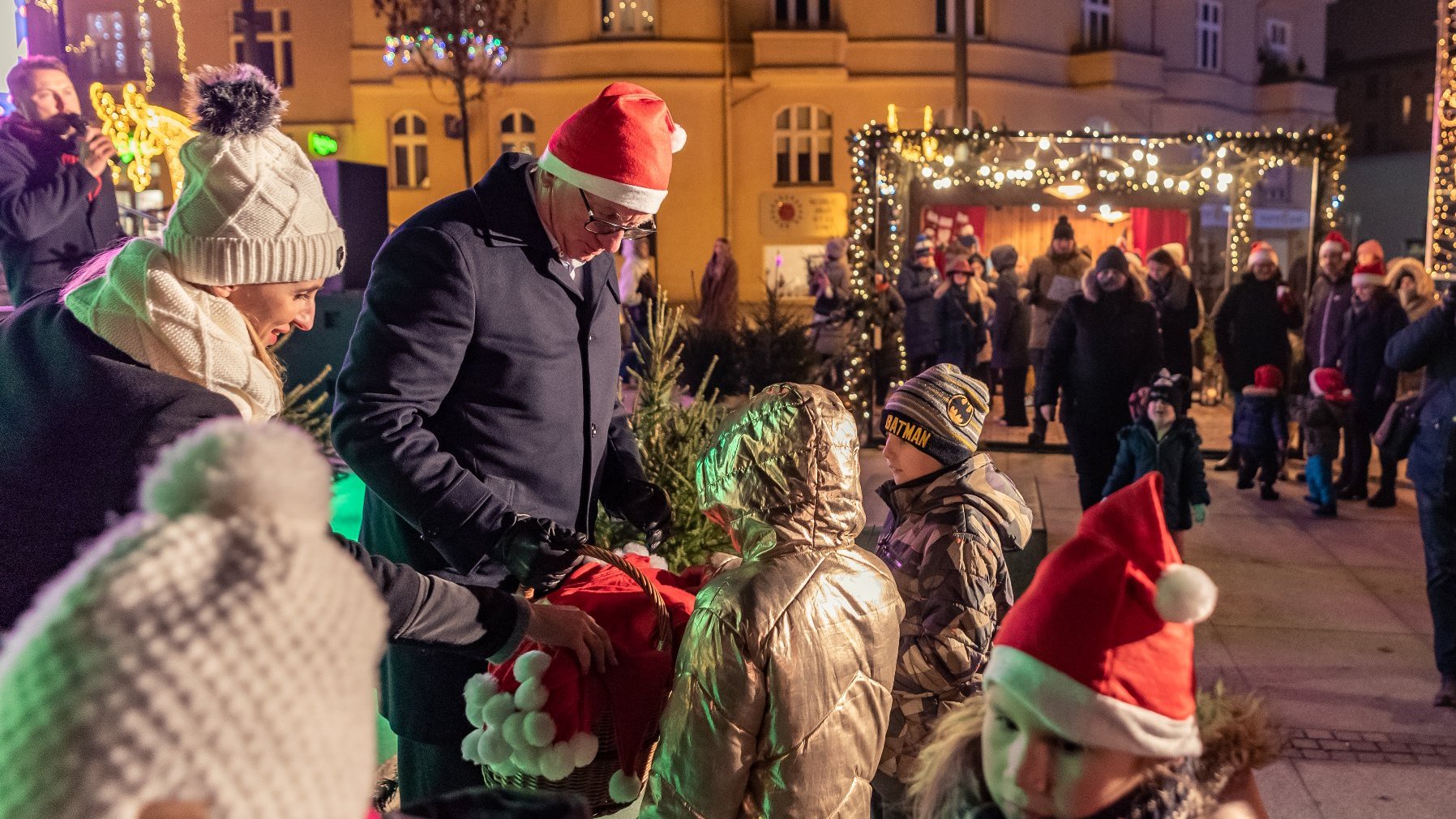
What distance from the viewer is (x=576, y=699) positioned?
6.87ft

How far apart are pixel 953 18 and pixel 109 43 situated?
22.0 m

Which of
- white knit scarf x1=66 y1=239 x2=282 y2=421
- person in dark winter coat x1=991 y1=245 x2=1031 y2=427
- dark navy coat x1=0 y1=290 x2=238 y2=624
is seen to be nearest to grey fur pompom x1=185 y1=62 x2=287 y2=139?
white knit scarf x1=66 y1=239 x2=282 y2=421

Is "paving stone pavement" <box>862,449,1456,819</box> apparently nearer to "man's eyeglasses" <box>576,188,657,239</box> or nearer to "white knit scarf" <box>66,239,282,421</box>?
"man's eyeglasses" <box>576,188,657,239</box>

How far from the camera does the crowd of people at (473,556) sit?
0.78 metres

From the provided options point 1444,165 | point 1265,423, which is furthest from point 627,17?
point 1444,165

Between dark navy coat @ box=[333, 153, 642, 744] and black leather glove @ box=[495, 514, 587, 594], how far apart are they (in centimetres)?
9

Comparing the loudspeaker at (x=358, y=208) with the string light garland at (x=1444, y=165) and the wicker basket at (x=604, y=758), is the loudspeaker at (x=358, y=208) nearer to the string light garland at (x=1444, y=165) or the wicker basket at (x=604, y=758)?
the string light garland at (x=1444, y=165)

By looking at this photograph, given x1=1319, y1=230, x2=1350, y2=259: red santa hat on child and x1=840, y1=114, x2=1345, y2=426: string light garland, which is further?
x1=840, y1=114, x2=1345, y2=426: string light garland

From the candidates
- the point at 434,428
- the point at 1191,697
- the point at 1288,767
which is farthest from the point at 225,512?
the point at 1288,767

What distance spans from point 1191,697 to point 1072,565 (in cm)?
26

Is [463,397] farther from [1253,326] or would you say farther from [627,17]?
[627,17]

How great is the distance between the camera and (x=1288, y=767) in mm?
4762

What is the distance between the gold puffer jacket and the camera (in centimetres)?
213

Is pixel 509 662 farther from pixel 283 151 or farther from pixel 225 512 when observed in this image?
pixel 225 512
